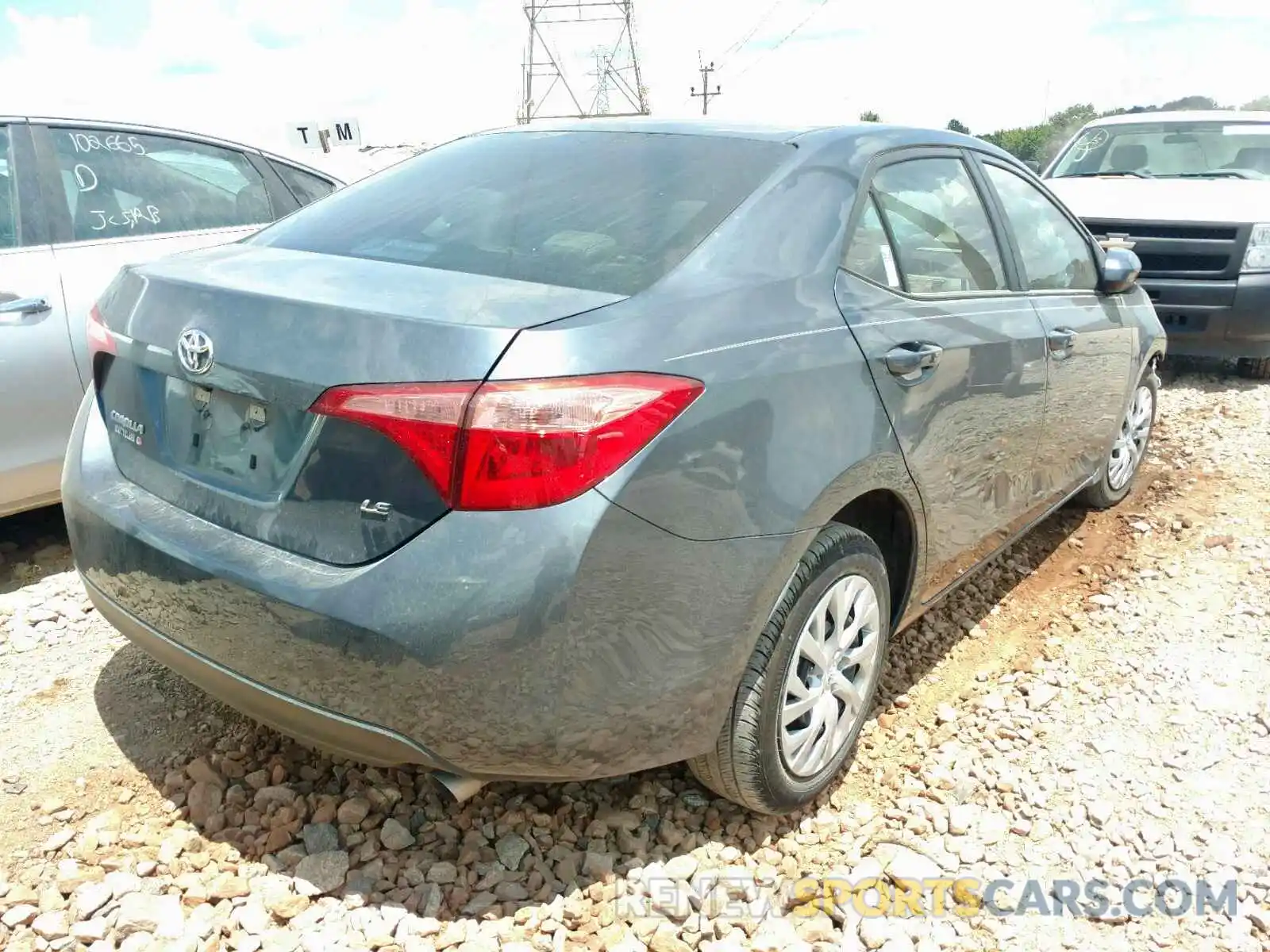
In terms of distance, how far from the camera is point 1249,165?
781 cm

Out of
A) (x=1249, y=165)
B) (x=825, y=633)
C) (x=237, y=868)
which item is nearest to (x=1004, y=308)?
(x=825, y=633)

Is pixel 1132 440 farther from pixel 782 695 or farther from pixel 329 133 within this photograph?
pixel 329 133

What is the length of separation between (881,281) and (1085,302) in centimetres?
156

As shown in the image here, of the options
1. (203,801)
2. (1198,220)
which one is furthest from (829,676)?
(1198,220)

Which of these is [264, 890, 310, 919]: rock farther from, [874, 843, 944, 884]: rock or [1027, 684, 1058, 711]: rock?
[1027, 684, 1058, 711]: rock

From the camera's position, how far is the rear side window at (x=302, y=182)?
4586 mm

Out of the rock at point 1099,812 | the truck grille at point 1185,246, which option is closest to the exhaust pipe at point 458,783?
the rock at point 1099,812

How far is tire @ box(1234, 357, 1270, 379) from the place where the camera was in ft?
24.1

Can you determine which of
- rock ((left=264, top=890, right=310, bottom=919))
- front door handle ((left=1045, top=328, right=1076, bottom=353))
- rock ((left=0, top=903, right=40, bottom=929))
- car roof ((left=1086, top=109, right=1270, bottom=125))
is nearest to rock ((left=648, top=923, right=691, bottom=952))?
rock ((left=264, top=890, right=310, bottom=919))

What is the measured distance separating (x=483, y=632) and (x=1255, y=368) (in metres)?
7.40

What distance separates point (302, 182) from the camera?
183 inches

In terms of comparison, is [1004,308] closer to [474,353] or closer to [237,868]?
[474,353]

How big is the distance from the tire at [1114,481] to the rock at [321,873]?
341 centimetres

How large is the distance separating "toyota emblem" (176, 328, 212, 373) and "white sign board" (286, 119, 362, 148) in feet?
24.7
